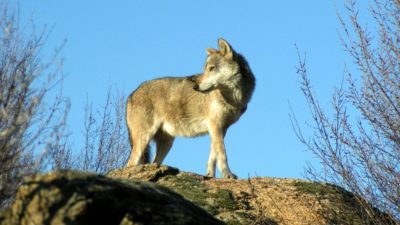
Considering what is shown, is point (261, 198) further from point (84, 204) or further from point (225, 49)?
point (84, 204)

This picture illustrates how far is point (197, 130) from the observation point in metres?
12.5

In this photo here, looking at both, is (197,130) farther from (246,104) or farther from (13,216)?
(13,216)

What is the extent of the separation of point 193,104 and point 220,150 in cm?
158

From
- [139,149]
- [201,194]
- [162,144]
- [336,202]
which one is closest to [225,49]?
[162,144]

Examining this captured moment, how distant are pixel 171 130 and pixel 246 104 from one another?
1540 mm

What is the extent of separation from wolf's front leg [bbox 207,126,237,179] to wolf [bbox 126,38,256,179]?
0.08 ft

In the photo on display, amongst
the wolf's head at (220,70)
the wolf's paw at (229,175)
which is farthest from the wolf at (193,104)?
the wolf's paw at (229,175)

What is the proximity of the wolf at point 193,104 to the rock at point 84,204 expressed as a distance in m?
7.66

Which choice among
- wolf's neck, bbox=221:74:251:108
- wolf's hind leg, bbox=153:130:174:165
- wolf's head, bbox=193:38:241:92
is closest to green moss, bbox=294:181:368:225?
wolf's neck, bbox=221:74:251:108

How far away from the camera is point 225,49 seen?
1278 centimetres

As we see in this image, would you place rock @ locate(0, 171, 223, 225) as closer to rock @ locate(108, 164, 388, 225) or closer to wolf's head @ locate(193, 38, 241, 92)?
rock @ locate(108, 164, 388, 225)

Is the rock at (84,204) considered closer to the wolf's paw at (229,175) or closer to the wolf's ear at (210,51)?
the wolf's paw at (229,175)

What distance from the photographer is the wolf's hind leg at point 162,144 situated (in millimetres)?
12625

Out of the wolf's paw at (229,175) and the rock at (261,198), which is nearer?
the rock at (261,198)
